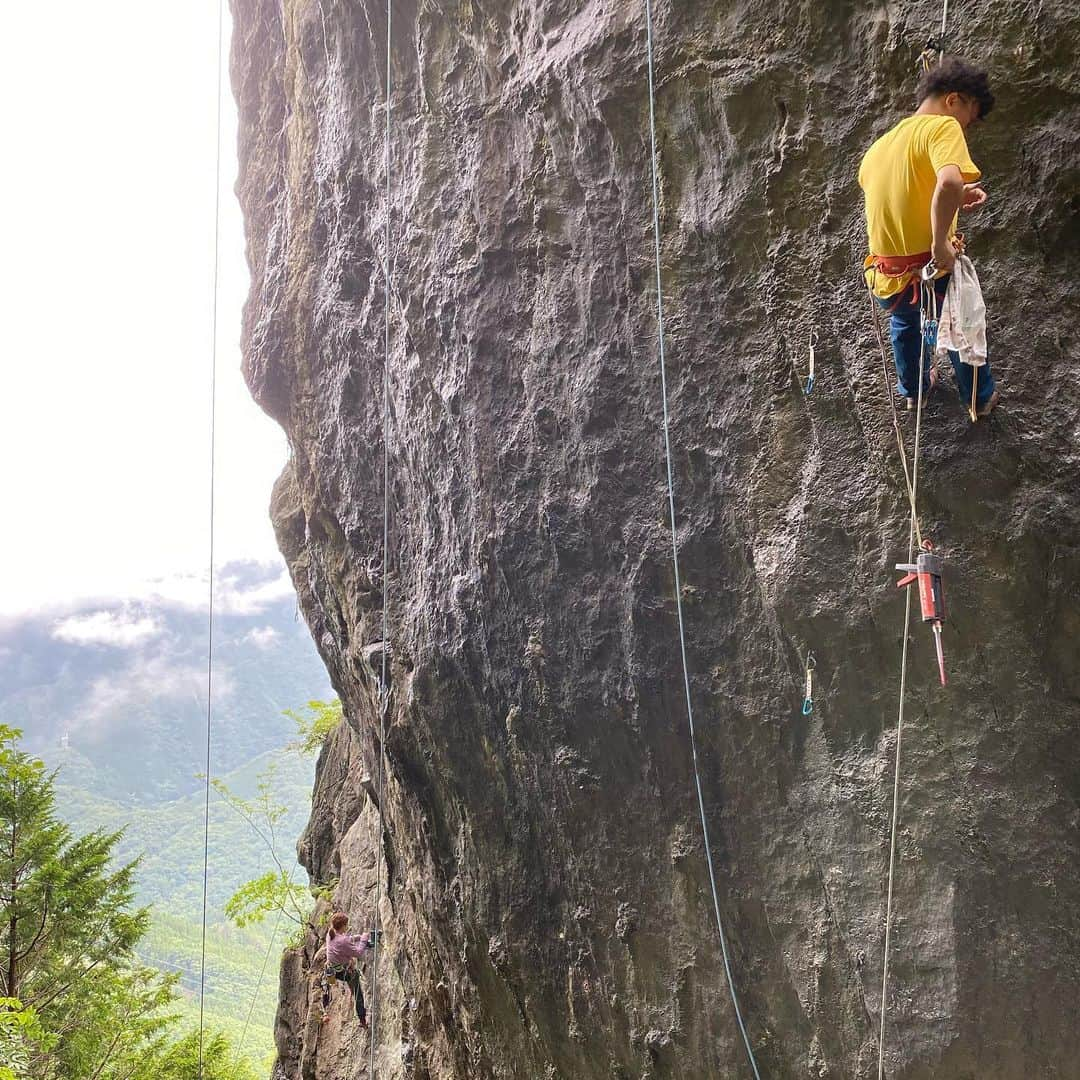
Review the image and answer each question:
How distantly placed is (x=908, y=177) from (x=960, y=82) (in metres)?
0.41

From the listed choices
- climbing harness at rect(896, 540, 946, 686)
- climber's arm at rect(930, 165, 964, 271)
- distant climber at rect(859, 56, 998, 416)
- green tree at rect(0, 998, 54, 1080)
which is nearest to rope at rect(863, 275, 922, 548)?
distant climber at rect(859, 56, 998, 416)

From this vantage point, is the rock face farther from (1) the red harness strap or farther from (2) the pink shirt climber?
(2) the pink shirt climber

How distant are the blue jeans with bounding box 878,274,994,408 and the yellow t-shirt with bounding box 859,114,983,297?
9cm

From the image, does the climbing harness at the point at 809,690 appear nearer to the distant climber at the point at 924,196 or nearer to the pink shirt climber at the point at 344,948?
the distant climber at the point at 924,196

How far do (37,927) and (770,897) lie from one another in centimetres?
1145

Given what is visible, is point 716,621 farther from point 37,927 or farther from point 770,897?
point 37,927

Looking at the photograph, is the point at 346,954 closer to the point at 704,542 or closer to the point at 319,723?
the point at 704,542

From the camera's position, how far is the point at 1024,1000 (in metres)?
4.30

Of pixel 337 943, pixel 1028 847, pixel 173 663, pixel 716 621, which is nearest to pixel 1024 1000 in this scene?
pixel 1028 847

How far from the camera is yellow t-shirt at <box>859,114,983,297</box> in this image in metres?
3.53

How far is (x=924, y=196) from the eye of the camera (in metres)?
3.72

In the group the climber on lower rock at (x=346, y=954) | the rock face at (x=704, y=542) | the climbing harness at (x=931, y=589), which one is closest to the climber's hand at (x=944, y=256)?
the rock face at (x=704, y=542)

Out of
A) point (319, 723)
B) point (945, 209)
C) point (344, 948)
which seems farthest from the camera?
point (319, 723)

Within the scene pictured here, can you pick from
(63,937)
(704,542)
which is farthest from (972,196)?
(63,937)
